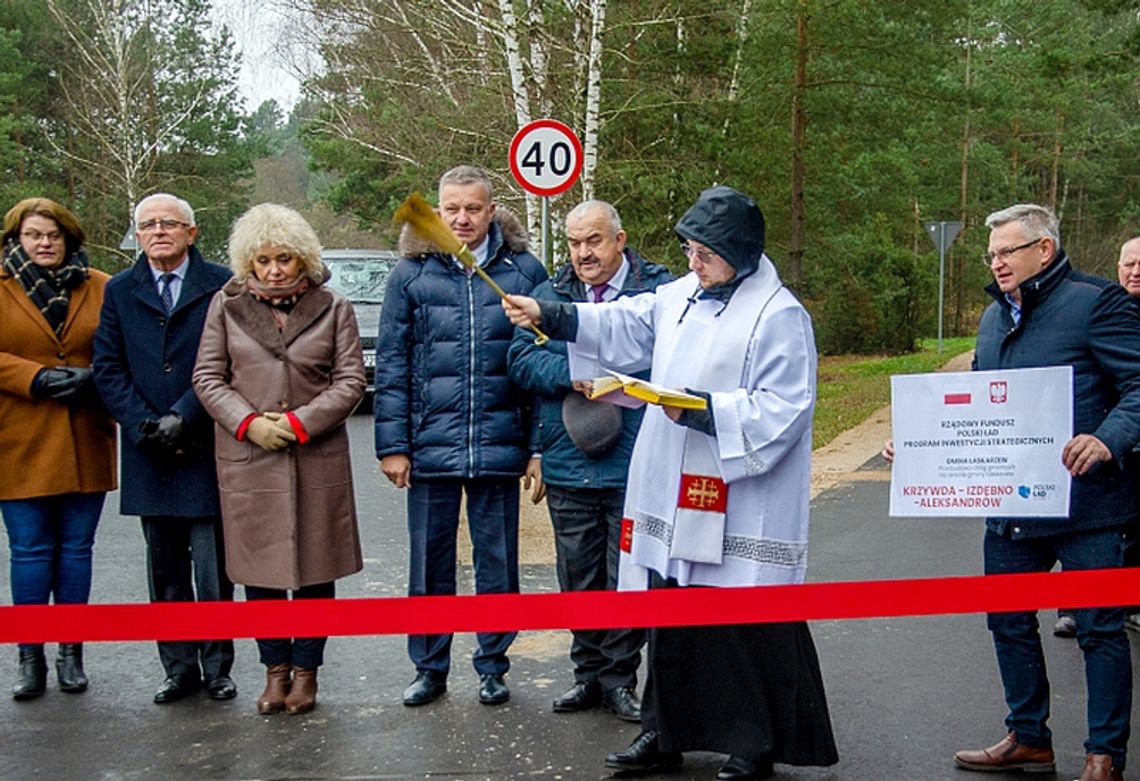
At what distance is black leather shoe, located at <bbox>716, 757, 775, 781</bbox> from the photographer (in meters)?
5.07

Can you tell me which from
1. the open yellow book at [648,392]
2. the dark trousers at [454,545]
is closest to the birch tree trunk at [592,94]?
the dark trousers at [454,545]

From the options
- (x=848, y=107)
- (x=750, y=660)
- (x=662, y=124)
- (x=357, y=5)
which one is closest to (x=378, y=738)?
(x=750, y=660)

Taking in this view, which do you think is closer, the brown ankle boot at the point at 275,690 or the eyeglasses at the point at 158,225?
the brown ankle boot at the point at 275,690

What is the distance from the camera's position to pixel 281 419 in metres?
5.86

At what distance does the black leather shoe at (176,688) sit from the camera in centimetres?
617

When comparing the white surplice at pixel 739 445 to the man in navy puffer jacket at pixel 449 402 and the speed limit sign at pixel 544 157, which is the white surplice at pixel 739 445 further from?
the speed limit sign at pixel 544 157

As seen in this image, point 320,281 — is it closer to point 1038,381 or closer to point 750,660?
point 750,660

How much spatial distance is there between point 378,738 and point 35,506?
190cm

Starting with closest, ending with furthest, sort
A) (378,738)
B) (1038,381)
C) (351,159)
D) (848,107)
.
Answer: (1038,381) → (378,738) → (848,107) → (351,159)

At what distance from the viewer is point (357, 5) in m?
29.7

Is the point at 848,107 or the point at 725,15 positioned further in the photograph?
the point at 848,107

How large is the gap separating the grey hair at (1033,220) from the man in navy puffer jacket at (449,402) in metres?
2.03

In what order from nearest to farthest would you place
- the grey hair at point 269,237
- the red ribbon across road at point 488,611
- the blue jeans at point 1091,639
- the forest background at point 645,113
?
the red ribbon across road at point 488,611 → the blue jeans at point 1091,639 → the grey hair at point 269,237 → the forest background at point 645,113

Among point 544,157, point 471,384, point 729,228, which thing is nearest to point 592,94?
point 544,157
